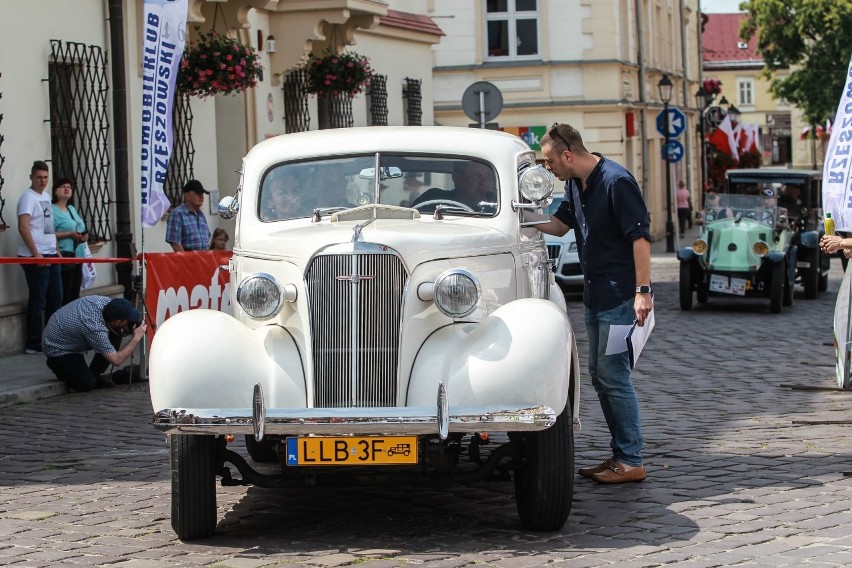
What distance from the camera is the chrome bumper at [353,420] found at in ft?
22.1

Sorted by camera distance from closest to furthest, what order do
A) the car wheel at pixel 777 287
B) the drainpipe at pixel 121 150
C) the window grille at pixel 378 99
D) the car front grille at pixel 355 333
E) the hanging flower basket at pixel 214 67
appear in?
the car front grille at pixel 355 333 < the drainpipe at pixel 121 150 < the hanging flower basket at pixel 214 67 < the car wheel at pixel 777 287 < the window grille at pixel 378 99

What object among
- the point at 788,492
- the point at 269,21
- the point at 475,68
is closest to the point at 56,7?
the point at 269,21

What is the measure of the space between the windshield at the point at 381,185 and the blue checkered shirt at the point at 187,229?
8121 mm

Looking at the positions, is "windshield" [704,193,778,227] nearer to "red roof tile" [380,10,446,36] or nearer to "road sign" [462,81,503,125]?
"road sign" [462,81,503,125]

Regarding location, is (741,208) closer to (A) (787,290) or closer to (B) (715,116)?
(A) (787,290)

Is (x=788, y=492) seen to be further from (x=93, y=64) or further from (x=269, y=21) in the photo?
(x=269, y=21)

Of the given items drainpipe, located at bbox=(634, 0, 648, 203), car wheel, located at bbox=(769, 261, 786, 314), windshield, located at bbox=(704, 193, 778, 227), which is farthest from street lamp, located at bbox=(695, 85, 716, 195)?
car wheel, located at bbox=(769, 261, 786, 314)

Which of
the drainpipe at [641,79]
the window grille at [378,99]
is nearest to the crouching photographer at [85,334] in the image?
the window grille at [378,99]

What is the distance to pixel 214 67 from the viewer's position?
19.2m

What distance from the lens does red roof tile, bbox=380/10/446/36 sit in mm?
28859

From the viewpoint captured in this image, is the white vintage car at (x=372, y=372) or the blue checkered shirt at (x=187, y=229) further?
the blue checkered shirt at (x=187, y=229)

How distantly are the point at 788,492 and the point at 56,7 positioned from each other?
38.0ft

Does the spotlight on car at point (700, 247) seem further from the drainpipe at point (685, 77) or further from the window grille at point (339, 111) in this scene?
the drainpipe at point (685, 77)

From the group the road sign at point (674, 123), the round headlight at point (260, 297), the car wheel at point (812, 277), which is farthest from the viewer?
the road sign at point (674, 123)
